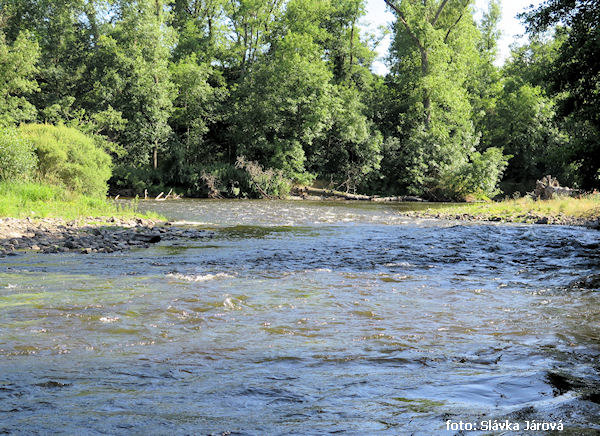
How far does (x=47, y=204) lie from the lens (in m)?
19.0

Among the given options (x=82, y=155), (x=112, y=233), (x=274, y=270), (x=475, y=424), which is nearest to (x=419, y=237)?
(x=274, y=270)

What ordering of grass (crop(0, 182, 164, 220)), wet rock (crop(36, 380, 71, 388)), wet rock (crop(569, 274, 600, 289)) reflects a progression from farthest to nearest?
grass (crop(0, 182, 164, 220)), wet rock (crop(569, 274, 600, 289)), wet rock (crop(36, 380, 71, 388))

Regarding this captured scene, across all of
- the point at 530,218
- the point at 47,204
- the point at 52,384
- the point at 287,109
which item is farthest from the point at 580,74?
the point at 287,109

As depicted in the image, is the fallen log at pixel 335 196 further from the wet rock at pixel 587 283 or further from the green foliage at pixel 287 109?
the wet rock at pixel 587 283

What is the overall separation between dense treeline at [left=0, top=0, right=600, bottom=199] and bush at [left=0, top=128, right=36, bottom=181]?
58.2ft

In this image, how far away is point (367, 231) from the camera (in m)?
18.3

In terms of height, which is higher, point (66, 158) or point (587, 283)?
point (66, 158)

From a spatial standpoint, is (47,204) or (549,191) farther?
(549,191)

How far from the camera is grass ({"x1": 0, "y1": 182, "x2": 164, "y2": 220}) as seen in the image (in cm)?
1720

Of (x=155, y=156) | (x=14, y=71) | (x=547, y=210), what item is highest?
(x=14, y=71)

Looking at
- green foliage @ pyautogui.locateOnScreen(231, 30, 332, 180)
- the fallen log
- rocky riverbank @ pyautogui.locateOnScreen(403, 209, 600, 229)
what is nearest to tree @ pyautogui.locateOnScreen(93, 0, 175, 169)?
green foliage @ pyautogui.locateOnScreen(231, 30, 332, 180)

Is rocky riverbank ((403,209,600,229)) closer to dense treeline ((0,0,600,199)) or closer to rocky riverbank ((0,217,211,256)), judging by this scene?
rocky riverbank ((0,217,211,256))

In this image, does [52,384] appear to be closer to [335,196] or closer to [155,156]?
[335,196]

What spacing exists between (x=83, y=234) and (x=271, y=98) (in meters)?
33.1
